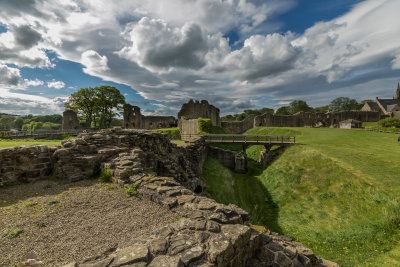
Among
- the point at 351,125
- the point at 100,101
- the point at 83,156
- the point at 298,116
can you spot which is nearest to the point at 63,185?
the point at 83,156

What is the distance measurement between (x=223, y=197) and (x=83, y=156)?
404 inches

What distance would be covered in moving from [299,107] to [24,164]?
82808 mm

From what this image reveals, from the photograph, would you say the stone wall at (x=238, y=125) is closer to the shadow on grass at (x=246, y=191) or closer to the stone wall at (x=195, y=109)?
the stone wall at (x=195, y=109)

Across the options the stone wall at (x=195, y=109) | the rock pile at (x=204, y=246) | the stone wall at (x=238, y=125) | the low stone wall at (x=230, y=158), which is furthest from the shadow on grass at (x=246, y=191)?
the stone wall at (x=238, y=125)

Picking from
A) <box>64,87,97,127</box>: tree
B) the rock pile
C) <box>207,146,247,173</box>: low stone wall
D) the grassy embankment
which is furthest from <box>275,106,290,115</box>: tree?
the rock pile

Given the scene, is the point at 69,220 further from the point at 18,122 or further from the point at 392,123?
the point at 18,122

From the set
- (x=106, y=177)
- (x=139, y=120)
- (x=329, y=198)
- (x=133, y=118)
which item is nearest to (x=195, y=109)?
(x=139, y=120)

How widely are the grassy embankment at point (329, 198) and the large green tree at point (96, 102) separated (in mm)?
31699

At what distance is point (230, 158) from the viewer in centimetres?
2064

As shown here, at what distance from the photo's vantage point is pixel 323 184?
12.6 m

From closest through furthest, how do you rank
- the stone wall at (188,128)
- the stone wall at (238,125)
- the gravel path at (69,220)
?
the gravel path at (69,220)
the stone wall at (188,128)
the stone wall at (238,125)

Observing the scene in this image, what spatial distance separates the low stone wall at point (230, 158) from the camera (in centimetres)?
1961

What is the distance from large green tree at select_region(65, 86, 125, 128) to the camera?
119ft

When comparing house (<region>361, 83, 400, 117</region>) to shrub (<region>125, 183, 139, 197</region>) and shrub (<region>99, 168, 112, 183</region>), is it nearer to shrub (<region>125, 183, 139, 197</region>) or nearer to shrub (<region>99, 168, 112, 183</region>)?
shrub (<region>125, 183, 139, 197</region>)
